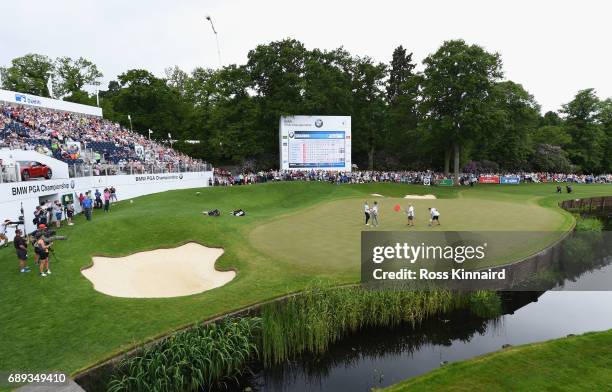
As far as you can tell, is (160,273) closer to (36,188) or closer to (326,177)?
(36,188)

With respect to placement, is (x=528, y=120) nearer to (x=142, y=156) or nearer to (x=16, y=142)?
(x=142, y=156)

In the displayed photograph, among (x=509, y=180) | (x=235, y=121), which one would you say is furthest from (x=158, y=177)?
(x=509, y=180)

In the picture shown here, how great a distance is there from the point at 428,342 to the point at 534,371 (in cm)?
460

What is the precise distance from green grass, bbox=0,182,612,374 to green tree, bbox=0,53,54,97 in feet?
188

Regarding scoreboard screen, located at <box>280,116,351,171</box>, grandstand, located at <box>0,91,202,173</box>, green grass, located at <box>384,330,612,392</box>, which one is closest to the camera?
green grass, located at <box>384,330,612,392</box>

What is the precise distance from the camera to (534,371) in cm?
1078

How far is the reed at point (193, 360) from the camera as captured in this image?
11.1 meters

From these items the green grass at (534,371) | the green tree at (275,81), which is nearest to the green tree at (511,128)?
the green tree at (275,81)

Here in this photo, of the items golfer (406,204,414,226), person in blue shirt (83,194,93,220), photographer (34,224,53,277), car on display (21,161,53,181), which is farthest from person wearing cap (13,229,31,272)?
golfer (406,204,414,226)

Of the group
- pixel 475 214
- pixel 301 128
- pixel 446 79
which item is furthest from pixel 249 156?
pixel 475 214

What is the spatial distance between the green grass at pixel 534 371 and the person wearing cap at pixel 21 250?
53.2ft

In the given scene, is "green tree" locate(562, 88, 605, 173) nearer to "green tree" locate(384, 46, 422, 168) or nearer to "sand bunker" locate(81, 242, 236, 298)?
"green tree" locate(384, 46, 422, 168)

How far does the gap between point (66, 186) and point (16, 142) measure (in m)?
7.89

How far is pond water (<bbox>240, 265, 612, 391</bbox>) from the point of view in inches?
501
